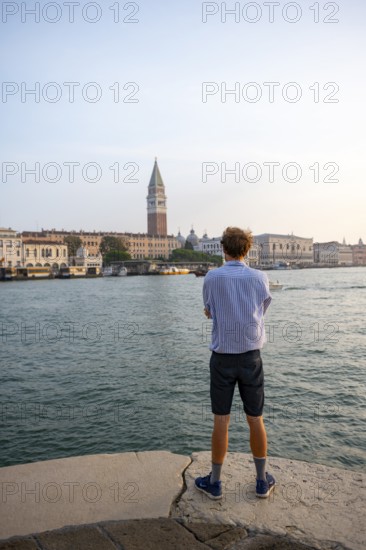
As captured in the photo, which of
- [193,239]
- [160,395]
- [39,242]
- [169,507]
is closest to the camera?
[169,507]

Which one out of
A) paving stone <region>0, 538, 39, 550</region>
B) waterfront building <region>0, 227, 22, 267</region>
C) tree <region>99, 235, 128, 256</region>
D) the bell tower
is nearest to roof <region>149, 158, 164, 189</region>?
the bell tower

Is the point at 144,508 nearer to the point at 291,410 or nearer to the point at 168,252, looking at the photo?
the point at 291,410

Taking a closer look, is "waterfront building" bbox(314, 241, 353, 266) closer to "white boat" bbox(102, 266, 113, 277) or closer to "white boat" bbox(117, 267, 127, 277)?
"white boat" bbox(117, 267, 127, 277)

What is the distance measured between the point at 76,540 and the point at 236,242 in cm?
200

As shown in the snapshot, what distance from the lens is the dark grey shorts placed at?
3.07m

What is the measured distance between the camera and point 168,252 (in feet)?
482

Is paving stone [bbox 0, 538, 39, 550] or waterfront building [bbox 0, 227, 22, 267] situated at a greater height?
waterfront building [bbox 0, 227, 22, 267]

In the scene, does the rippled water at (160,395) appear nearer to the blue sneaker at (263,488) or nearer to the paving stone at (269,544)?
the blue sneaker at (263,488)

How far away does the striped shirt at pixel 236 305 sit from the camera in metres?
3.07

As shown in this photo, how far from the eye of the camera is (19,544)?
2.44 metres

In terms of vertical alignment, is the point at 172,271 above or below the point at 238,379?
below

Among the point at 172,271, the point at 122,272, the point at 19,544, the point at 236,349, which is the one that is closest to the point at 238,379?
the point at 236,349

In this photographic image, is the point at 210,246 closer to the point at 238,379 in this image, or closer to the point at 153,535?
the point at 238,379

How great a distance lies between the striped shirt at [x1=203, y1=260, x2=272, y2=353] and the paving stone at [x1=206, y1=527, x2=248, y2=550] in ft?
3.36
